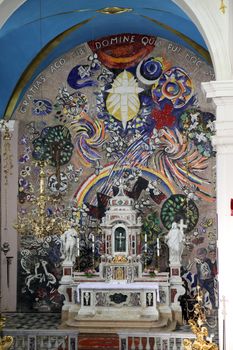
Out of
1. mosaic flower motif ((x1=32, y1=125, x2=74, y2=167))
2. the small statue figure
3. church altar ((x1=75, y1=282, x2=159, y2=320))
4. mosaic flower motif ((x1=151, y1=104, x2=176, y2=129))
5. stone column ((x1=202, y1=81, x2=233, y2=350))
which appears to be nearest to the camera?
stone column ((x1=202, y1=81, x2=233, y2=350))

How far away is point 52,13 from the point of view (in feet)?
42.0

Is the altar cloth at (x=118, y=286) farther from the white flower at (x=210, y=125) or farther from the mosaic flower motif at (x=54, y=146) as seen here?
the white flower at (x=210, y=125)

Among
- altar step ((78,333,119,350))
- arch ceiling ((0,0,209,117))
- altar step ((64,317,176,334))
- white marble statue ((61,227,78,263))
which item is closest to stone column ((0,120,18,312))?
arch ceiling ((0,0,209,117))

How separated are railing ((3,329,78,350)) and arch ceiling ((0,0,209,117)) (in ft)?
16.2

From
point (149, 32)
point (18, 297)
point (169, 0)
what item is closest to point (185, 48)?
point (149, 32)

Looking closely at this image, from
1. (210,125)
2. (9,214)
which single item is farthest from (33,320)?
(210,125)

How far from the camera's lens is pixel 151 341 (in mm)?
12062

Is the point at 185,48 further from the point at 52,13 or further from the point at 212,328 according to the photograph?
the point at 212,328

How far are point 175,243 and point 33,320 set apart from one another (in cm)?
306

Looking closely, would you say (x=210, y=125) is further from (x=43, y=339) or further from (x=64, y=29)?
(x=43, y=339)

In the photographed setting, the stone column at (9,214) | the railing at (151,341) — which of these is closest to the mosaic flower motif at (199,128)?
the stone column at (9,214)

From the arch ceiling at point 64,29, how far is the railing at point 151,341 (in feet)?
17.1

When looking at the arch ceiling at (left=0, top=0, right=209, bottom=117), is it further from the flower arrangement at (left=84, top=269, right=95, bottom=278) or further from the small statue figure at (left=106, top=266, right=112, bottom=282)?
the small statue figure at (left=106, top=266, right=112, bottom=282)

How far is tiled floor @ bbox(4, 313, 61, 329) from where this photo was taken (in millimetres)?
13312
